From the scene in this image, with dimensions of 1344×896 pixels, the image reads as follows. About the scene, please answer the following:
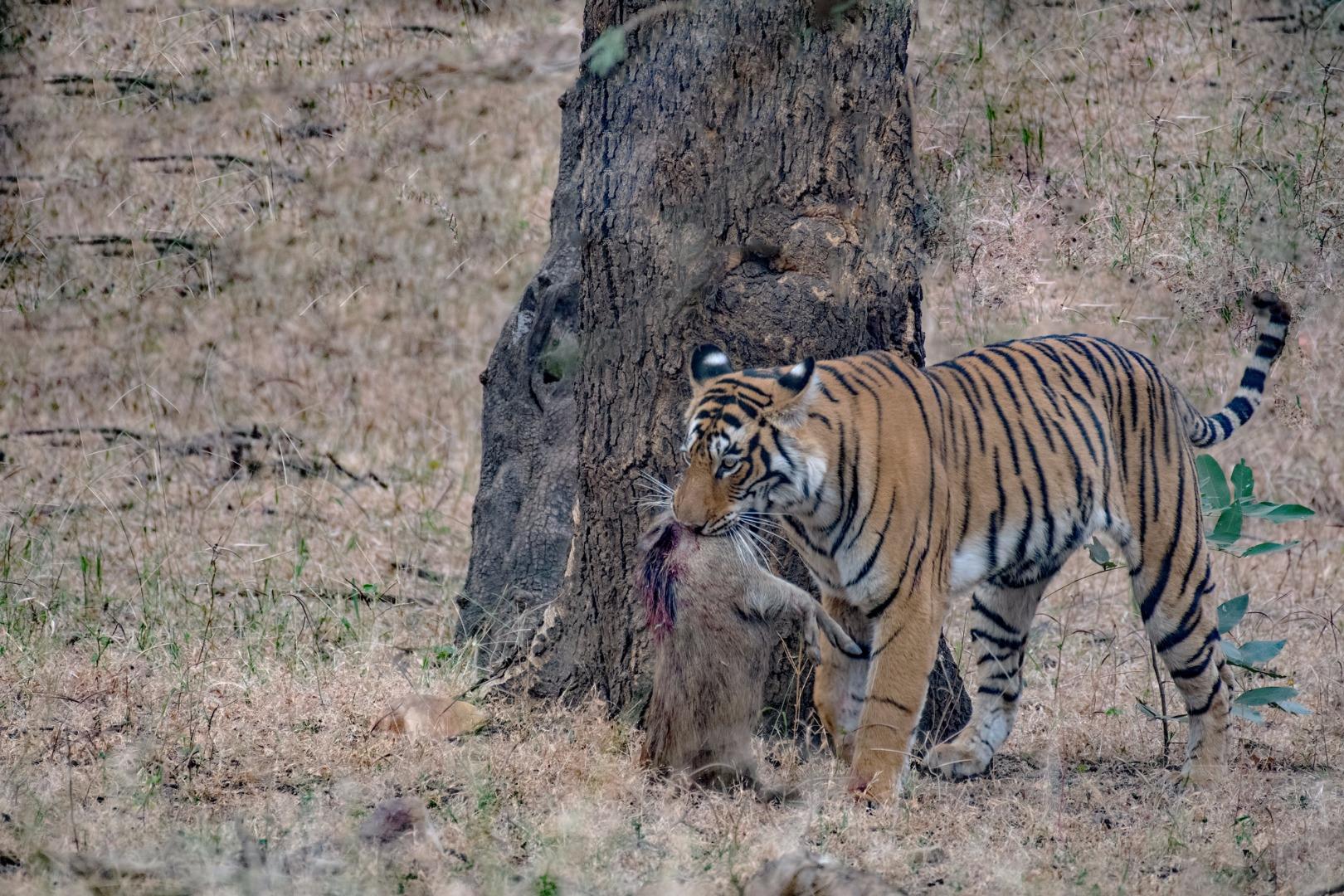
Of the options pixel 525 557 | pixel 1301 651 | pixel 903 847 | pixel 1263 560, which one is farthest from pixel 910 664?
pixel 1263 560

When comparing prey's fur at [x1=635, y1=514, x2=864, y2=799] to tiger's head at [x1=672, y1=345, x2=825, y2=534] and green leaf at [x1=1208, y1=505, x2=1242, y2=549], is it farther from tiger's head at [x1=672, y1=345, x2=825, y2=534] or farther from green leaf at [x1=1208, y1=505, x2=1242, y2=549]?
green leaf at [x1=1208, y1=505, x2=1242, y2=549]

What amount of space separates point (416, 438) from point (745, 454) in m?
4.90

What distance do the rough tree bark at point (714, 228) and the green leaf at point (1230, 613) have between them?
1450 millimetres

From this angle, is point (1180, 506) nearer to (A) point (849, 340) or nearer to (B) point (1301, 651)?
(A) point (849, 340)

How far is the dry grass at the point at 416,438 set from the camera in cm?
390

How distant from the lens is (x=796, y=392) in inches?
169

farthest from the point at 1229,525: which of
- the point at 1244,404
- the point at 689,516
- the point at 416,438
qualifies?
the point at 416,438

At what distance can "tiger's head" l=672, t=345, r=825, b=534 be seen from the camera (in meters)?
4.29

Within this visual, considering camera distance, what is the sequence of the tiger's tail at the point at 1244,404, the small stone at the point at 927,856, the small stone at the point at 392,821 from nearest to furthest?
the small stone at the point at 392,821
the small stone at the point at 927,856
the tiger's tail at the point at 1244,404

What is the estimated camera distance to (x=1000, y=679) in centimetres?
514

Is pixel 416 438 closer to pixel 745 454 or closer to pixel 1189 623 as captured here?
pixel 745 454

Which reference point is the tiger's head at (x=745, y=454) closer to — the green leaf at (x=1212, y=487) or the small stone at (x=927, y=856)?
the small stone at (x=927, y=856)

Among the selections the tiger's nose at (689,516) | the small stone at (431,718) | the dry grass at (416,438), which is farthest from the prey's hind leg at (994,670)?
the small stone at (431,718)

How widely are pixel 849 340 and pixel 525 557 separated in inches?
70.9
